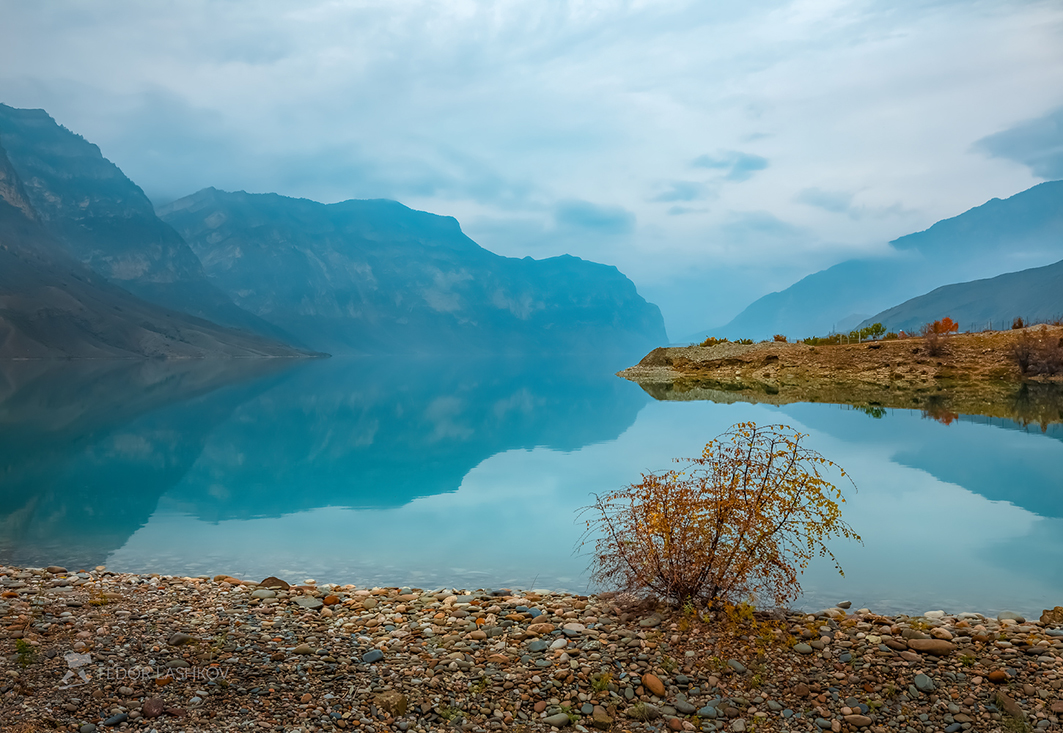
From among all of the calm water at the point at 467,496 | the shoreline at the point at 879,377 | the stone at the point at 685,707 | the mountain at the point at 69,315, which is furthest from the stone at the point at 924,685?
the mountain at the point at 69,315

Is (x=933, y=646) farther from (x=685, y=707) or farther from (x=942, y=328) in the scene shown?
(x=942, y=328)

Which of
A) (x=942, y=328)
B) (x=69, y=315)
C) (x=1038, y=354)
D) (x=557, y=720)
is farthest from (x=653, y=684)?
(x=69, y=315)

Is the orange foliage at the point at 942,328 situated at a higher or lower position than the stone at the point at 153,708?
higher

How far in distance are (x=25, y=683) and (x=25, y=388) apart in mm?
52351

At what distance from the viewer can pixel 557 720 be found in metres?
4.69

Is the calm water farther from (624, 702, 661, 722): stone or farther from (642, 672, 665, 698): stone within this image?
(624, 702, 661, 722): stone

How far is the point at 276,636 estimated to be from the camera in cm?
584

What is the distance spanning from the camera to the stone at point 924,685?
4846 mm

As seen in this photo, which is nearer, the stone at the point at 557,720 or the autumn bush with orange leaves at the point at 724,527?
the stone at the point at 557,720

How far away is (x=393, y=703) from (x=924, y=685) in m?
3.86

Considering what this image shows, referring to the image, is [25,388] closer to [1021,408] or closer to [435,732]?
[435,732]

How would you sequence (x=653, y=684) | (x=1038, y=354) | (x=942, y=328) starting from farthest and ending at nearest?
(x=942, y=328) → (x=1038, y=354) → (x=653, y=684)

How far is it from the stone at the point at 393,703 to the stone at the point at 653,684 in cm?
179

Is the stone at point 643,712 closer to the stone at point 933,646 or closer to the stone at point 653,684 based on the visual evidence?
the stone at point 653,684
